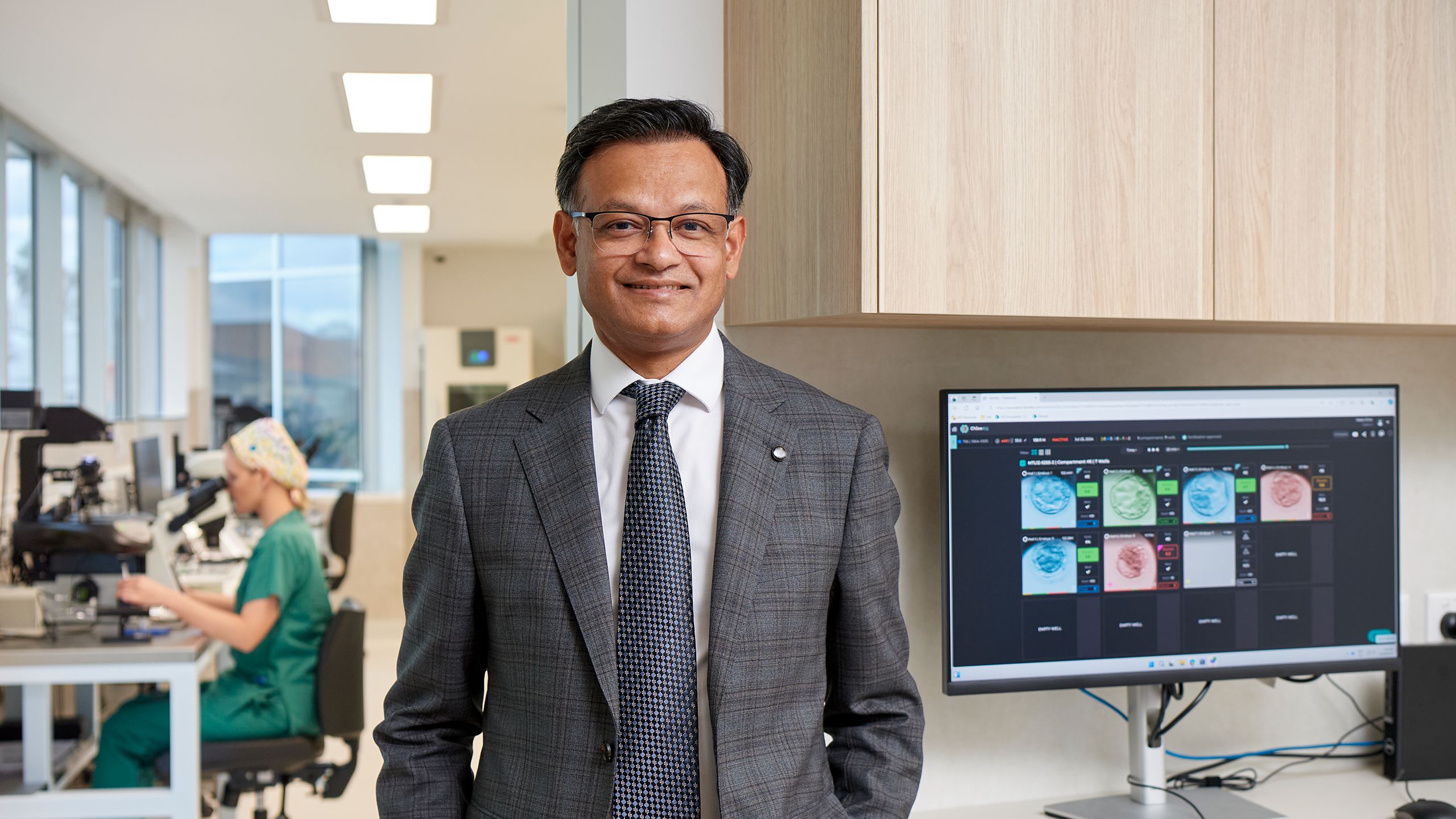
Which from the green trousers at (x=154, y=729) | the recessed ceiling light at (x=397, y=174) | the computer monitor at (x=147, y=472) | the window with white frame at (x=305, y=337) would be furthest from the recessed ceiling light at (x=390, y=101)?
the window with white frame at (x=305, y=337)

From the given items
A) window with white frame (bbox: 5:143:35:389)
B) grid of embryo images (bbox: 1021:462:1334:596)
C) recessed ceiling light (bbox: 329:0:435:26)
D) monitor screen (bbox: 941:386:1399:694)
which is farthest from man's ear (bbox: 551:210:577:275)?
window with white frame (bbox: 5:143:35:389)

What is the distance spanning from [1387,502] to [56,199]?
615 cm

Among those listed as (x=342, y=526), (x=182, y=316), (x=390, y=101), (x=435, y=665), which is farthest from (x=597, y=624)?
(x=182, y=316)

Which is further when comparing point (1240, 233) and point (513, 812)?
point (1240, 233)

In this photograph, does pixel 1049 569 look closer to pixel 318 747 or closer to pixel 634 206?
pixel 634 206

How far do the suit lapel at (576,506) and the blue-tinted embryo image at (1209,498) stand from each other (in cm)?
99

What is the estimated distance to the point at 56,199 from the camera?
5586 millimetres

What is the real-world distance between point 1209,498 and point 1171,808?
497mm

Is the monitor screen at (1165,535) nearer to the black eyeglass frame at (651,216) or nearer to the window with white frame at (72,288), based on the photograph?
the black eyeglass frame at (651,216)

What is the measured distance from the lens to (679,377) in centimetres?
123

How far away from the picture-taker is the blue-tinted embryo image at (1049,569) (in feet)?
5.25

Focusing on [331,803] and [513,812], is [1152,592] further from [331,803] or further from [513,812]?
[331,803]

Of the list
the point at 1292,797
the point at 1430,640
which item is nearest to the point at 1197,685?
the point at 1292,797

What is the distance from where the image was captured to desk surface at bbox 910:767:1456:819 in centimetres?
171
